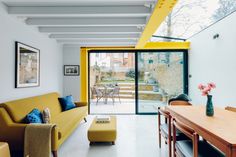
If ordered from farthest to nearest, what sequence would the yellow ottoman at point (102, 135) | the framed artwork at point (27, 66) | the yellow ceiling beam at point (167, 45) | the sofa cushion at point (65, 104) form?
the yellow ceiling beam at point (167, 45)
the sofa cushion at point (65, 104)
the framed artwork at point (27, 66)
the yellow ottoman at point (102, 135)

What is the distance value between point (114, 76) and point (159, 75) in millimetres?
1564

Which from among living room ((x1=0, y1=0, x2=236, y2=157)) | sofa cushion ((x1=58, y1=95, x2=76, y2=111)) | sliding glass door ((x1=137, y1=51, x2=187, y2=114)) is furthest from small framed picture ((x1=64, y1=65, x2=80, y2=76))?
sliding glass door ((x1=137, y1=51, x2=187, y2=114))

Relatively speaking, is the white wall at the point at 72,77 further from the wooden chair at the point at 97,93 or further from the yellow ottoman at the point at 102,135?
the yellow ottoman at the point at 102,135

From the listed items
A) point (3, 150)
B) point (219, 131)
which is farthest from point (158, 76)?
point (3, 150)

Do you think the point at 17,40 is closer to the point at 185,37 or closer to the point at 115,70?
the point at 115,70

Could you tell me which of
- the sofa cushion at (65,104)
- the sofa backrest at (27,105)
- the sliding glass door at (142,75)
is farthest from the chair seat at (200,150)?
the sliding glass door at (142,75)

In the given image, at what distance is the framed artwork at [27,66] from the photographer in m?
3.60

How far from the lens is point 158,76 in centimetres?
648

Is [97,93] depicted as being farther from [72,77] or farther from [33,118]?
[33,118]

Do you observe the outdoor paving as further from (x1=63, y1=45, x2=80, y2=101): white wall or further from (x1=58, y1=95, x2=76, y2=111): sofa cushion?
(x1=58, y1=95, x2=76, y2=111): sofa cushion

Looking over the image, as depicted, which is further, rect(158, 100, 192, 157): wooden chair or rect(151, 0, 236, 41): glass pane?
rect(151, 0, 236, 41): glass pane

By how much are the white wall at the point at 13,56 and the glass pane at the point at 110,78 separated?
1335mm

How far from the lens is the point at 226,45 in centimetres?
412

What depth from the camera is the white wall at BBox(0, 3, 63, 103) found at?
318 centimetres
